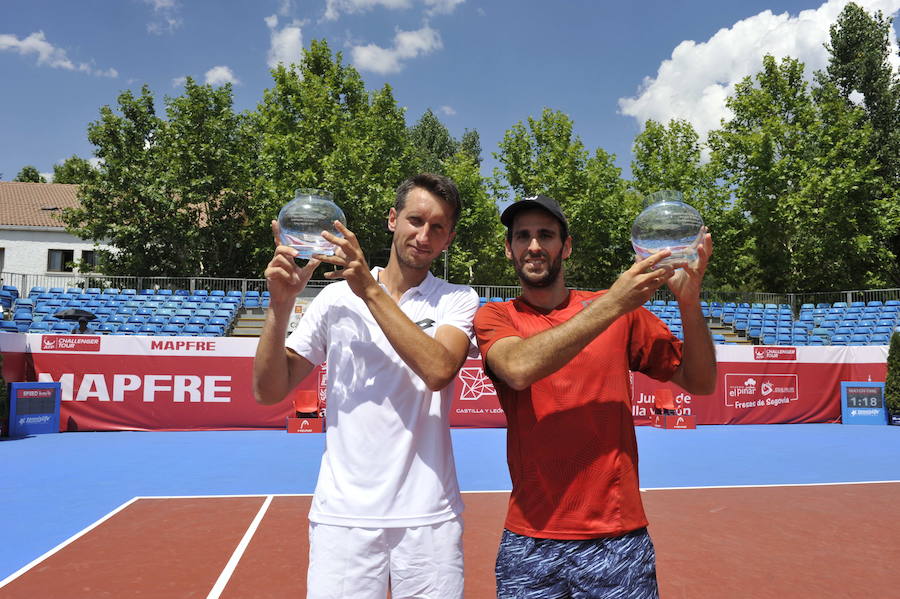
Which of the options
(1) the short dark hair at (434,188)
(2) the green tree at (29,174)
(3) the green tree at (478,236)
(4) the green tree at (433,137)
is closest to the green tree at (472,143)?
(4) the green tree at (433,137)

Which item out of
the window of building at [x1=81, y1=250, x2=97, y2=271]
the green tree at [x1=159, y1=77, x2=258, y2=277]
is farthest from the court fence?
the window of building at [x1=81, y1=250, x2=97, y2=271]

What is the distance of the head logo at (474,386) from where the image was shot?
1548 centimetres

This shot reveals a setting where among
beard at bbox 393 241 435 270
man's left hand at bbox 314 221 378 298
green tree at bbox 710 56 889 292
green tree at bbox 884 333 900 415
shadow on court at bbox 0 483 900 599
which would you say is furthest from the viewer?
green tree at bbox 710 56 889 292

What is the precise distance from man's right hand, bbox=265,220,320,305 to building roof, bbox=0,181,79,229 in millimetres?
42663

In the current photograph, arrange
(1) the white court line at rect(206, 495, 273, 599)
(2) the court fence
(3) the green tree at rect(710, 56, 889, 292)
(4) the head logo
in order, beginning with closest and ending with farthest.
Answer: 1. (1) the white court line at rect(206, 495, 273, 599)
2. (4) the head logo
3. (2) the court fence
4. (3) the green tree at rect(710, 56, 889, 292)

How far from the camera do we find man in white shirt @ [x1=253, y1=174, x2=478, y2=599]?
209 centimetres

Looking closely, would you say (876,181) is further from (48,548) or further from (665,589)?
(48,548)

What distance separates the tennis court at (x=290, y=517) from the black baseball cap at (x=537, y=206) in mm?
3427

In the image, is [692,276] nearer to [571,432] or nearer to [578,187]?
[571,432]

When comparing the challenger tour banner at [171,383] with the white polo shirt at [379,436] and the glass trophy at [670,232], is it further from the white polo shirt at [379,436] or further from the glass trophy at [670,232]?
the glass trophy at [670,232]

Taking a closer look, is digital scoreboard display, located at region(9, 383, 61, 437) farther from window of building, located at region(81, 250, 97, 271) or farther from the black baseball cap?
window of building, located at region(81, 250, 97, 271)

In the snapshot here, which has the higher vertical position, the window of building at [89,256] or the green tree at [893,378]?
the window of building at [89,256]

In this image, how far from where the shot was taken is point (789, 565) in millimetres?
5418

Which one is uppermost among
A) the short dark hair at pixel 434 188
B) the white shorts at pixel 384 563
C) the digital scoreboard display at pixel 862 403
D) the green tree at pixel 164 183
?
the green tree at pixel 164 183
